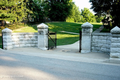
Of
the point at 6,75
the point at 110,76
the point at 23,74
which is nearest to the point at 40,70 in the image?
the point at 23,74

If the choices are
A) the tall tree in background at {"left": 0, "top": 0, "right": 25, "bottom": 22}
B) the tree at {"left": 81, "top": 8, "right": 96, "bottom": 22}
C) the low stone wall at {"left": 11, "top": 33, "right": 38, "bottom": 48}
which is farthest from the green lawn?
the tree at {"left": 81, "top": 8, "right": 96, "bottom": 22}

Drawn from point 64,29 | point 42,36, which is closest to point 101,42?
point 42,36

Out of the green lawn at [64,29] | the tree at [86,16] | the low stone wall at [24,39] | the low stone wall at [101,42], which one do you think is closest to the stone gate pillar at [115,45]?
the low stone wall at [101,42]

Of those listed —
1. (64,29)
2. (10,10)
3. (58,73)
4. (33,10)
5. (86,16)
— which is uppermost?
(86,16)

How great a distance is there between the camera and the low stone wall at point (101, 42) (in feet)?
28.7

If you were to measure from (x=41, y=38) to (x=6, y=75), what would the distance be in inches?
246

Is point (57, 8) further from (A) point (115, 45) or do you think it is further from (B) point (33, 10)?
(A) point (115, 45)

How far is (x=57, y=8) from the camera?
5719 cm

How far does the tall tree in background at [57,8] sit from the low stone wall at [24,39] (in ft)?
151

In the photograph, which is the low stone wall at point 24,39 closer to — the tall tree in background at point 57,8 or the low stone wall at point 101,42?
the low stone wall at point 101,42

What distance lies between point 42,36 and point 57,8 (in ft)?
158

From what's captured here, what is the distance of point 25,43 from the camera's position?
11.5 m

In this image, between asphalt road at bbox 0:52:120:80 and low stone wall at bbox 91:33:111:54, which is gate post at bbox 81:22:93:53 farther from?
asphalt road at bbox 0:52:120:80

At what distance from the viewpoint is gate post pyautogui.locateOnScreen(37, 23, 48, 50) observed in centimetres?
1081
